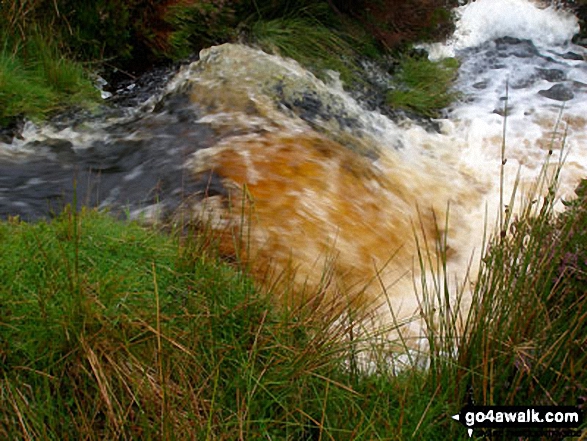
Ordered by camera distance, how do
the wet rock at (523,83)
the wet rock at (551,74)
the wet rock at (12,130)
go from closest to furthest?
the wet rock at (12,130) → the wet rock at (523,83) → the wet rock at (551,74)

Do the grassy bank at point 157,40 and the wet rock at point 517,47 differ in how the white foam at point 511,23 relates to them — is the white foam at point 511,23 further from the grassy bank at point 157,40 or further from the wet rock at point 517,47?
the grassy bank at point 157,40

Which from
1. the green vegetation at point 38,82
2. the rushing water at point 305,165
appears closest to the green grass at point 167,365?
the rushing water at point 305,165

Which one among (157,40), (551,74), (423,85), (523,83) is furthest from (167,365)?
(551,74)

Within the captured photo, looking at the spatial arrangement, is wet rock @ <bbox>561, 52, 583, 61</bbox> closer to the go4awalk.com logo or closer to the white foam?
the white foam

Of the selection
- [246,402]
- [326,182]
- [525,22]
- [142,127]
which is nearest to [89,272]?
[246,402]

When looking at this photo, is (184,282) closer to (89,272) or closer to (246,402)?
(89,272)

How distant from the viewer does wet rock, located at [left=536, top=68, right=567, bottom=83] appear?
741 centimetres

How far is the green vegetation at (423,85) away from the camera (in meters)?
6.61

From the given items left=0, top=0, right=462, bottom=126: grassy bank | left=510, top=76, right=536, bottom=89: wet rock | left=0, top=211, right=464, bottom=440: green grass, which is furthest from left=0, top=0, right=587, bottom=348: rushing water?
left=0, top=211, right=464, bottom=440: green grass

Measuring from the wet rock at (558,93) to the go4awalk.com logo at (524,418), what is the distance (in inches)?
204

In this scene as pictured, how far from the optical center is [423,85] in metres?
6.96

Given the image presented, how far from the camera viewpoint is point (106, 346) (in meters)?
2.45

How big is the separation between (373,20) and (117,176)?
3.60 metres

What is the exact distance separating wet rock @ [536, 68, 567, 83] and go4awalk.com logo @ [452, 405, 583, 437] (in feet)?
18.7
